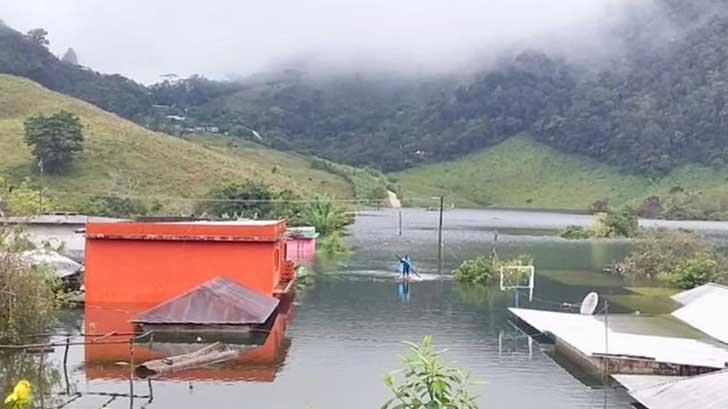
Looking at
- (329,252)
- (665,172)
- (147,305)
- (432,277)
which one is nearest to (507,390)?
(147,305)

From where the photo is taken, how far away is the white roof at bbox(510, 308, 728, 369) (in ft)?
72.6

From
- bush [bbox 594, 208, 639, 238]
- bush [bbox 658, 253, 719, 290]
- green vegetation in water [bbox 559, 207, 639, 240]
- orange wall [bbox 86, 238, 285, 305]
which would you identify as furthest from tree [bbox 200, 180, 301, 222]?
orange wall [bbox 86, 238, 285, 305]

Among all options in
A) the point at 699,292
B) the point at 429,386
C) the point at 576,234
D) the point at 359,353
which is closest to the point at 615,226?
the point at 576,234

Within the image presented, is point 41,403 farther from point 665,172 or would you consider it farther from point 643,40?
point 643,40

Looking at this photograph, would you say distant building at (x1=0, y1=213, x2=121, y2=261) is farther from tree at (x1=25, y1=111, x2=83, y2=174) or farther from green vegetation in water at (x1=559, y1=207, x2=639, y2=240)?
green vegetation in water at (x1=559, y1=207, x2=639, y2=240)

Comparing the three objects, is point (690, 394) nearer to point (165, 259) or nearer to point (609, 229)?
point (165, 259)

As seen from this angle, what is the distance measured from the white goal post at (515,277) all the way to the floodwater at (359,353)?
0.69m

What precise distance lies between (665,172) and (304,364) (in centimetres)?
10659

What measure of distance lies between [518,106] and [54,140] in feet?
311

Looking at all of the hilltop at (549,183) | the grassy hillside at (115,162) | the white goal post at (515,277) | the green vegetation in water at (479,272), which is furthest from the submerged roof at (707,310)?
the hilltop at (549,183)

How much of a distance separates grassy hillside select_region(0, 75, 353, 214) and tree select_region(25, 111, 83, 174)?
88 centimetres

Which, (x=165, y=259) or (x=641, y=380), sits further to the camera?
(x=165, y=259)

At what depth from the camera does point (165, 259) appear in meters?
31.0

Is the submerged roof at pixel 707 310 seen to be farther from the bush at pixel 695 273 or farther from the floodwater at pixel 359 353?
the bush at pixel 695 273
